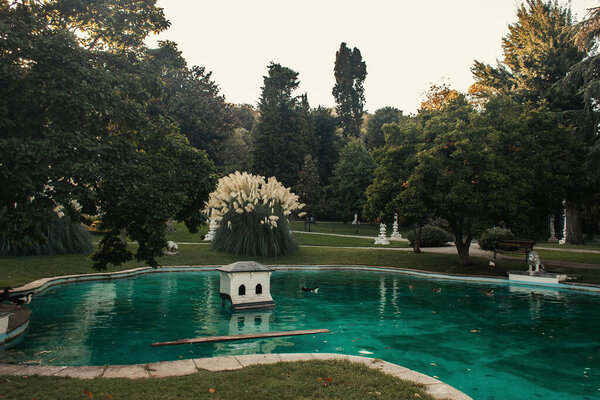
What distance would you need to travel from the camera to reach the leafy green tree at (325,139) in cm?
6112

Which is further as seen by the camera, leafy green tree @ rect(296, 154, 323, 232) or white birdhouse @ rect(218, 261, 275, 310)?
leafy green tree @ rect(296, 154, 323, 232)

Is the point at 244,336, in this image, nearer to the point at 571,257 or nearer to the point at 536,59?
the point at 571,257

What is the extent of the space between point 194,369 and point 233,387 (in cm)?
107

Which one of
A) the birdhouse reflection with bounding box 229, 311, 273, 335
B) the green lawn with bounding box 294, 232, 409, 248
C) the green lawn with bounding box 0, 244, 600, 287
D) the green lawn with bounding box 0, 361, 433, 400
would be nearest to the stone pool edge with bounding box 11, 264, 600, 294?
the green lawn with bounding box 0, 244, 600, 287

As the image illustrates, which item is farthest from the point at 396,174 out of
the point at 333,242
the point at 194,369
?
the point at 194,369

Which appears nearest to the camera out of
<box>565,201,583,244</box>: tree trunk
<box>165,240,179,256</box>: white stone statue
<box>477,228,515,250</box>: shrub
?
<box>165,240,179,256</box>: white stone statue

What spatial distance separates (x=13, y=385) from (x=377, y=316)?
8.67 meters

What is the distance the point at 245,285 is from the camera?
1243 centimetres

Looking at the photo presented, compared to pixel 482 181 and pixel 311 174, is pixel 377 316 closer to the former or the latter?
pixel 482 181

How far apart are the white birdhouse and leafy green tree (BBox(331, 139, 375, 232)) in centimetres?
3435

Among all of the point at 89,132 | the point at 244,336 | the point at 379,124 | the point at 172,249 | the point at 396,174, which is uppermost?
the point at 379,124

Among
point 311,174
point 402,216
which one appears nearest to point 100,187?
point 402,216

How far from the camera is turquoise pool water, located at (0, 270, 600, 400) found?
7500 millimetres

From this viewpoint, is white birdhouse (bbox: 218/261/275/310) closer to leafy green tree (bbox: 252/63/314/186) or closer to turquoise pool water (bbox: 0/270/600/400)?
turquoise pool water (bbox: 0/270/600/400)
